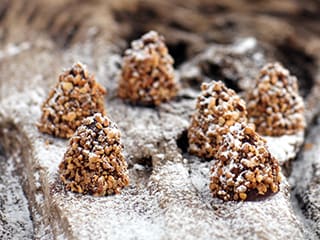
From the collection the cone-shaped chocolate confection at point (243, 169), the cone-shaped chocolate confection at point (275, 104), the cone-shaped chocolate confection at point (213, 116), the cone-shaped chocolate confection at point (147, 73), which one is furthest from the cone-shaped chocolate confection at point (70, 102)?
the cone-shaped chocolate confection at point (275, 104)

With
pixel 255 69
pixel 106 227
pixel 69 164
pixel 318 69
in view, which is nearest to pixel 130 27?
pixel 255 69

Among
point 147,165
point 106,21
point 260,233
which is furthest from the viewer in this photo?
point 106,21

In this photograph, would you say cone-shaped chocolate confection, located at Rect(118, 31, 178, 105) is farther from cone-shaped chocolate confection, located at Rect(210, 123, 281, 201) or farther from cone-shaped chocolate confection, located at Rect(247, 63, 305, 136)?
cone-shaped chocolate confection, located at Rect(210, 123, 281, 201)

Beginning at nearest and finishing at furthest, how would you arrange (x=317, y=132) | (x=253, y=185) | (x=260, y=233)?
(x=260, y=233) → (x=253, y=185) → (x=317, y=132)

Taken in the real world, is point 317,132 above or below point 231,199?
above

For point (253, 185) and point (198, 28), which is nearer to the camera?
point (253, 185)

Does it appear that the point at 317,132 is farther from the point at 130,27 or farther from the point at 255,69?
the point at 130,27

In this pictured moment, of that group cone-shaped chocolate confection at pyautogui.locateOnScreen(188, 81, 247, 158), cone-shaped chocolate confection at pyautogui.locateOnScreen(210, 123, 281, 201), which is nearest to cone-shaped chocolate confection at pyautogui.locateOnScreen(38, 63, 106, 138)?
cone-shaped chocolate confection at pyautogui.locateOnScreen(188, 81, 247, 158)
